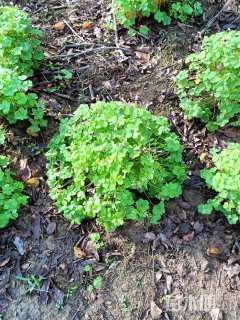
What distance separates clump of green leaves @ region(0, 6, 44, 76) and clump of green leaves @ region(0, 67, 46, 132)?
0.61ft

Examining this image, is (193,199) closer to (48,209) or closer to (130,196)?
(130,196)

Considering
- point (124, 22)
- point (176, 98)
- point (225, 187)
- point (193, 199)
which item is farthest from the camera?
point (124, 22)

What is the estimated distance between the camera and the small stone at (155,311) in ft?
10.5

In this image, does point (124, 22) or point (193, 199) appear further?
point (124, 22)

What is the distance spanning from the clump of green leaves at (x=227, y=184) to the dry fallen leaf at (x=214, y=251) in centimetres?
23

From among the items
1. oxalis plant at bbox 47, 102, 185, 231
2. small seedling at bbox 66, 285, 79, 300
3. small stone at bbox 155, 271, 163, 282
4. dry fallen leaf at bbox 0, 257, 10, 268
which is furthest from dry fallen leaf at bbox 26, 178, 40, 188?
small stone at bbox 155, 271, 163, 282

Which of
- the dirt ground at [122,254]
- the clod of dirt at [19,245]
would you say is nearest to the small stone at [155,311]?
the dirt ground at [122,254]

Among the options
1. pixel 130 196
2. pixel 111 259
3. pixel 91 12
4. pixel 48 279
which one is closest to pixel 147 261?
pixel 111 259

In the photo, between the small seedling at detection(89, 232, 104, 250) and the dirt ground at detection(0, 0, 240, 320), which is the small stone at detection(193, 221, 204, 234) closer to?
the dirt ground at detection(0, 0, 240, 320)

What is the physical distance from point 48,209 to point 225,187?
52.1 inches

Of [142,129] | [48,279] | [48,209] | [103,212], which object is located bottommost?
[48,279]

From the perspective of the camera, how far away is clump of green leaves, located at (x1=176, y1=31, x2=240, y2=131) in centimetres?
346

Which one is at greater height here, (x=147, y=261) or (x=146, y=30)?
(x=146, y=30)

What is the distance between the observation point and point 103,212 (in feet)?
10.6
